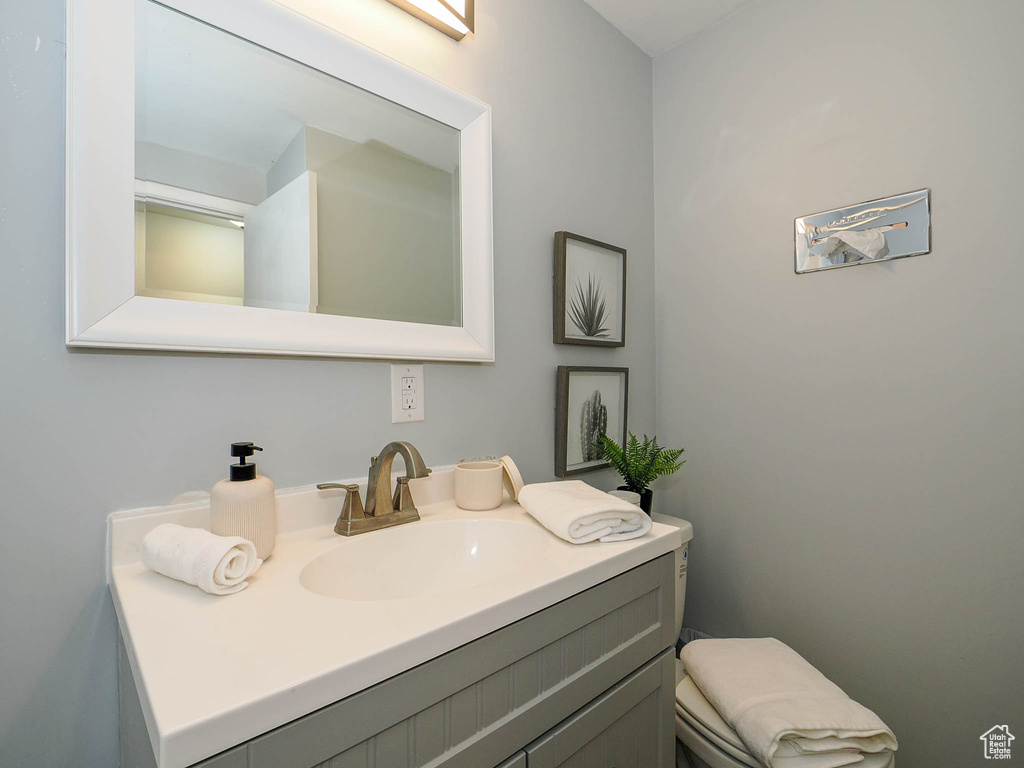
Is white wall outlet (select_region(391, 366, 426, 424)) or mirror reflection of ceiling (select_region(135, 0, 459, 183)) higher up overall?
mirror reflection of ceiling (select_region(135, 0, 459, 183))

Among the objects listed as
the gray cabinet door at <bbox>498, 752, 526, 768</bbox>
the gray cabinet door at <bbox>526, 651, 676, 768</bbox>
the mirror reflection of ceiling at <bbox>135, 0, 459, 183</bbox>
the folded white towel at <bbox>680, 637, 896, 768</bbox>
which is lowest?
the folded white towel at <bbox>680, 637, 896, 768</bbox>

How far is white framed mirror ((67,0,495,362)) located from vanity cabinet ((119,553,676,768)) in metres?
0.54

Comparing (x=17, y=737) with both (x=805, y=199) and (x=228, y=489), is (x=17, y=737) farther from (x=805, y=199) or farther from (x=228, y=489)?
(x=805, y=199)

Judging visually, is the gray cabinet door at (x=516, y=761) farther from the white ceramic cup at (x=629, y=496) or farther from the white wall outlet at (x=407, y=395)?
the white ceramic cup at (x=629, y=496)

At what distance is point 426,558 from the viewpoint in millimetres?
914

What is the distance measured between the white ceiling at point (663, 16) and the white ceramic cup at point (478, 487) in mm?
1468

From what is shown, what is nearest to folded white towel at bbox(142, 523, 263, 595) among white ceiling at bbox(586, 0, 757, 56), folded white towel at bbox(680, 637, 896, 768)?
folded white towel at bbox(680, 637, 896, 768)

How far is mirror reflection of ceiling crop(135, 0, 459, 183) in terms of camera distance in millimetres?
739

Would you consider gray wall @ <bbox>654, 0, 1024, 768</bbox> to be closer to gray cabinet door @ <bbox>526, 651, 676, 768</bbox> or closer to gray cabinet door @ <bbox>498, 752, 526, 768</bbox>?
gray cabinet door @ <bbox>526, 651, 676, 768</bbox>

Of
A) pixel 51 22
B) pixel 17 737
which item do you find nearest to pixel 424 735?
pixel 17 737

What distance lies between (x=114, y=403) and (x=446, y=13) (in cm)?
103

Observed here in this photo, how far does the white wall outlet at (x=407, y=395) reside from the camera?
3.34 feet

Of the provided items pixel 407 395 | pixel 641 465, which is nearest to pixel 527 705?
pixel 407 395

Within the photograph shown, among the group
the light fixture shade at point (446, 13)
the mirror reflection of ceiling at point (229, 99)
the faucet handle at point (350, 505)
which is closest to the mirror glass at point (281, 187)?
the mirror reflection of ceiling at point (229, 99)
